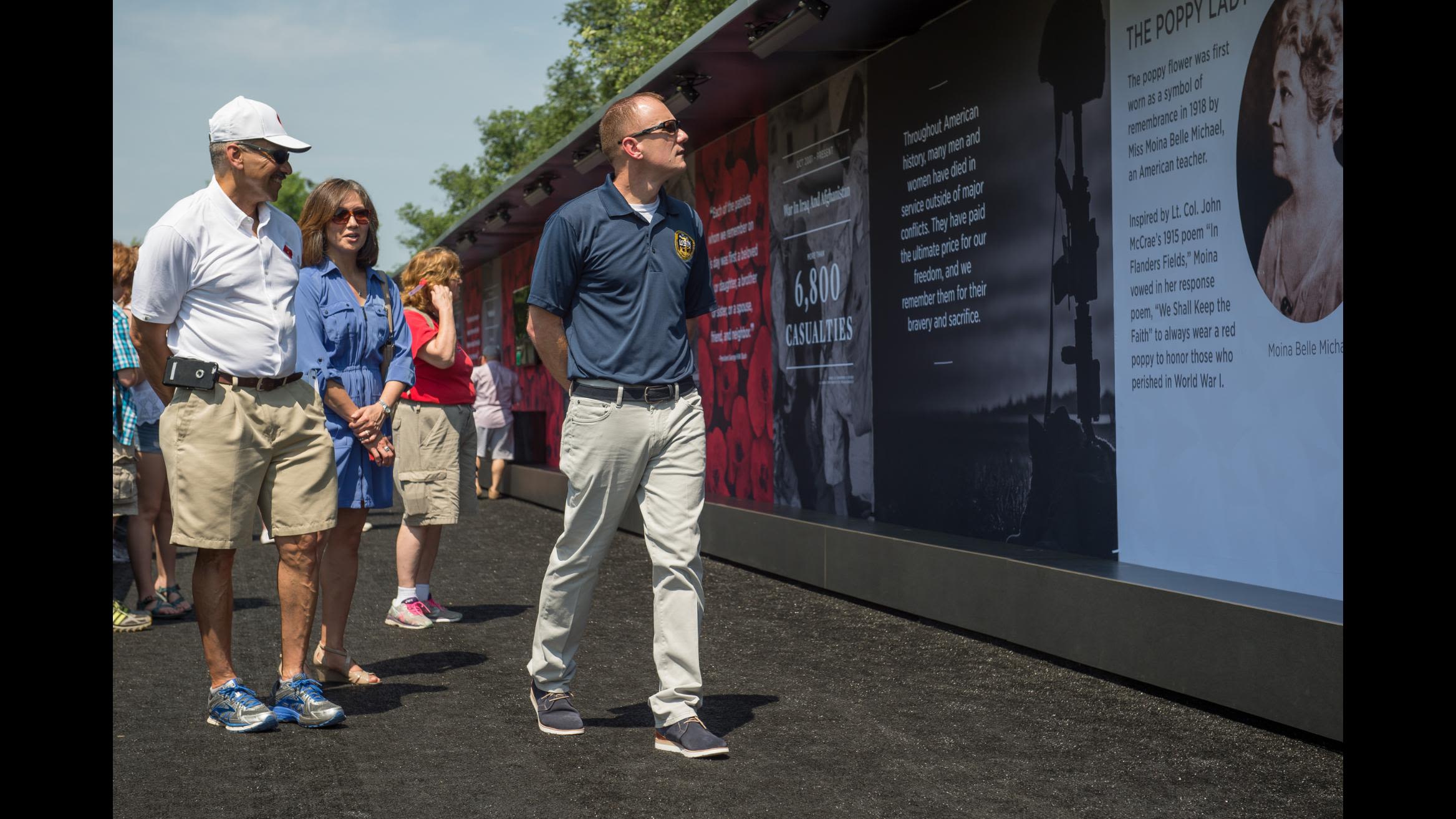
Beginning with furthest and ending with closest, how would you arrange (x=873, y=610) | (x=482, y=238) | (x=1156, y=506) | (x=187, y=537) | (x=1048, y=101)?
(x=482, y=238)
(x=873, y=610)
(x=1048, y=101)
(x=1156, y=506)
(x=187, y=537)

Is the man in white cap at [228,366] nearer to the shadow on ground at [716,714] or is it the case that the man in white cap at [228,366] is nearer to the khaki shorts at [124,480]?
the shadow on ground at [716,714]

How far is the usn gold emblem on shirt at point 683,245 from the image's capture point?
14.8ft

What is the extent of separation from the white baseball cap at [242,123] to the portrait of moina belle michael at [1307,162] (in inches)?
138

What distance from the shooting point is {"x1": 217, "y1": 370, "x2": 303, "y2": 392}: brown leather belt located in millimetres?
4469

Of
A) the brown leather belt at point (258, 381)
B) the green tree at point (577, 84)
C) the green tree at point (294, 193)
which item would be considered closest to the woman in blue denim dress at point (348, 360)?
the brown leather belt at point (258, 381)

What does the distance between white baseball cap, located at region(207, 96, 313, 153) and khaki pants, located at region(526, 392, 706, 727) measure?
1.30 metres

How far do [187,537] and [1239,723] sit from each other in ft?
11.2

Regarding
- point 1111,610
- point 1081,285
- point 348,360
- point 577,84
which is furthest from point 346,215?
point 577,84

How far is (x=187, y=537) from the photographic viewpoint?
442 centimetres

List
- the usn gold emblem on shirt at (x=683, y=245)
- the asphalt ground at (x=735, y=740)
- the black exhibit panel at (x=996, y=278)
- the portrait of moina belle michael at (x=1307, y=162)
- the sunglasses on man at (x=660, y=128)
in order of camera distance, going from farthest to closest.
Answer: the black exhibit panel at (x=996, y=278) < the portrait of moina belle michael at (x=1307, y=162) < the usn gold emblem on shirt at (x=683, y=245) < the sunglasses on man at (x=660, y=128) < the asphalt ground at (x=735, y=740)

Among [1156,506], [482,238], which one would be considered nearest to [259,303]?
[1156,506]

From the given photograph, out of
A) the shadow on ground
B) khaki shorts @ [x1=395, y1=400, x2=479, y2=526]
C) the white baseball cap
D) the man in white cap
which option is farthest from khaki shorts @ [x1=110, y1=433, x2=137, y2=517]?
the shadow on ground

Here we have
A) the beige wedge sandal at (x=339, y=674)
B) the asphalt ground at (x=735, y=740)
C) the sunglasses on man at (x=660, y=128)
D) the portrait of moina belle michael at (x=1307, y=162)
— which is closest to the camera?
the asphalt ground at (x=735, y=740)
